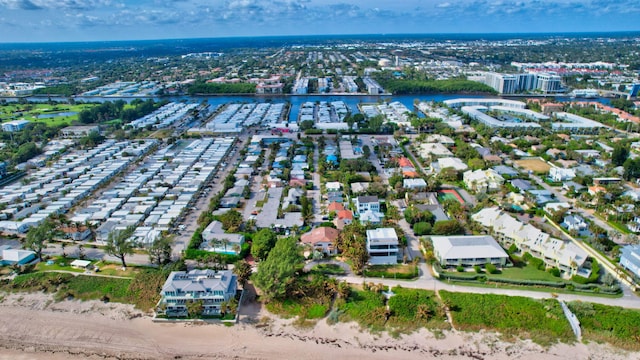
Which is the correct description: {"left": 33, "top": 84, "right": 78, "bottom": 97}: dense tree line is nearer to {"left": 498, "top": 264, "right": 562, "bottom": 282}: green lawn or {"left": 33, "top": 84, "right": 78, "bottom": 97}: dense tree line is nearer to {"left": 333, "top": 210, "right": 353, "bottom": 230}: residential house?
{"left": 333, "top": 210, "right": 353, "bottom": 230}: residential house

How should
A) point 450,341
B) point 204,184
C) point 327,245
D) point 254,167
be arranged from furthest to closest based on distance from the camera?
point 254,167, point 204,184, point 327,245, point 450,341

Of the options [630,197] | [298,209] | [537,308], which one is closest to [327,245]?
[298,209]

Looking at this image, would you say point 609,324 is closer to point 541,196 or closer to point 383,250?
point 383,250

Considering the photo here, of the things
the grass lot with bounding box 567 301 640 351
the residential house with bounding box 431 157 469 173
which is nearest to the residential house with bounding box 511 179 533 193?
the residential house with bounding box 431 157 469 173

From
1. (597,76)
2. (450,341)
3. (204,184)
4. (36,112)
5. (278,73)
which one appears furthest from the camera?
(278,73)

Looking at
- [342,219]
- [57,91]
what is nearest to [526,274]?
[342,219]

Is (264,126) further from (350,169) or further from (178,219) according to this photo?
(178,219)
